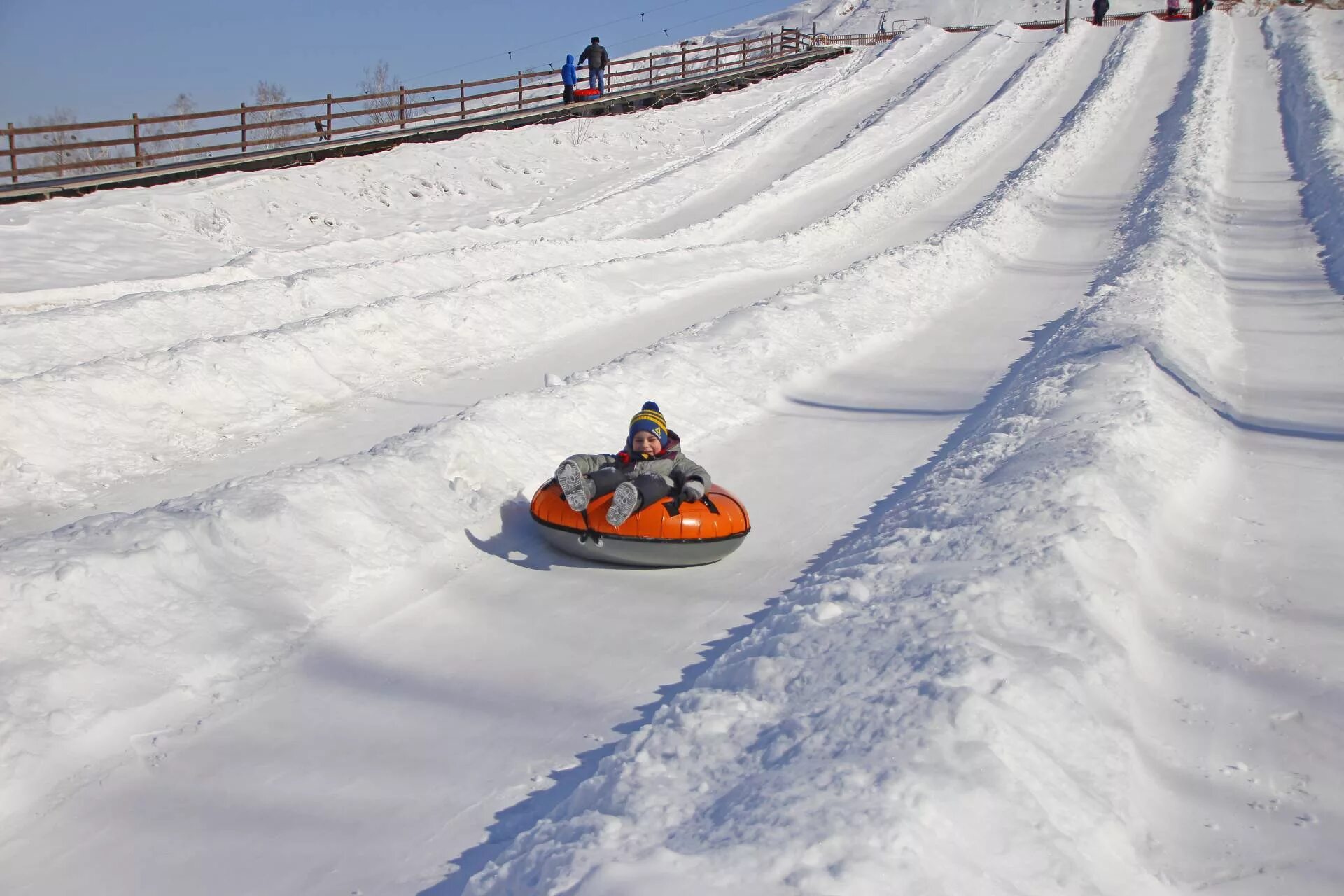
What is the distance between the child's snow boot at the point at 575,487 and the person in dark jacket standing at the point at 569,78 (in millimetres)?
25995

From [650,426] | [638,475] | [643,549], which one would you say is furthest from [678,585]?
[650,426]

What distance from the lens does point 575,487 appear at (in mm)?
6254

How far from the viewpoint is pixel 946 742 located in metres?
3.74

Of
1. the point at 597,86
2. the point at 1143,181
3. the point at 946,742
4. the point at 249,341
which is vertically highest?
the point at 597,86

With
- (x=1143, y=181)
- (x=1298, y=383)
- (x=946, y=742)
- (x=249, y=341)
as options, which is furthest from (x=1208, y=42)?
(x=946, y=742)

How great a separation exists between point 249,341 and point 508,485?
13.1ft

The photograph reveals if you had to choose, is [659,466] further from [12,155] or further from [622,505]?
[12,155]

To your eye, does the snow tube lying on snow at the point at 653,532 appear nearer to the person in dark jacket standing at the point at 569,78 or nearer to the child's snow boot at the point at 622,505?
the child's snow boot at the point at 622,505

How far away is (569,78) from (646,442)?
26.1 metres

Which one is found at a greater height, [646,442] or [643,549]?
[646,442]

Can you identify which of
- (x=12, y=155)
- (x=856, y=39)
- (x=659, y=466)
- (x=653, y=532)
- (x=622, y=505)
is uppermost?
(x=856, y=39)

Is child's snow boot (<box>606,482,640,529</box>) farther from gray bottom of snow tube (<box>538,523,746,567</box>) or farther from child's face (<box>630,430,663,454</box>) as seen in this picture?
child's face (<box>630,430,663,454</box>)

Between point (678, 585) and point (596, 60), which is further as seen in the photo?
point (596, 60)

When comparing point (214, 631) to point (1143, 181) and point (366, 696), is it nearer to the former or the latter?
point (366, 696)
